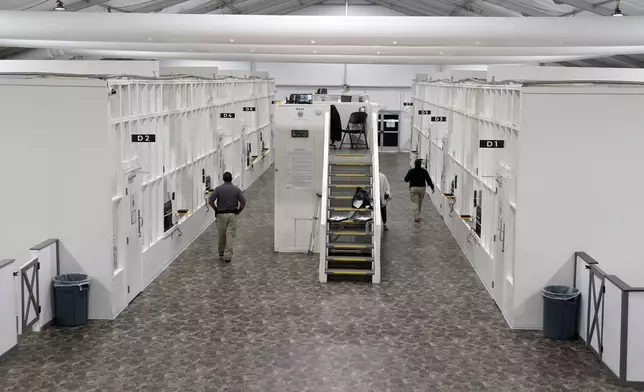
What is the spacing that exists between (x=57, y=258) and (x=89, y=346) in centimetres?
160

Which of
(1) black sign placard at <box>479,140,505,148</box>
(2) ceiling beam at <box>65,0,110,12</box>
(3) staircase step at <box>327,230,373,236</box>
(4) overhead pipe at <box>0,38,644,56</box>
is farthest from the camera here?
(2) ceiling beam at <box>65,0,110,12</box>

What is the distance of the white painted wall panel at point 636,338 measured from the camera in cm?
864

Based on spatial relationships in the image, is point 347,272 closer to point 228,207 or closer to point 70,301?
point 228,207

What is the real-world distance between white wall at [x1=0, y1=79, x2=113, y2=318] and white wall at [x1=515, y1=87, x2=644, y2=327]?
19.3 ft

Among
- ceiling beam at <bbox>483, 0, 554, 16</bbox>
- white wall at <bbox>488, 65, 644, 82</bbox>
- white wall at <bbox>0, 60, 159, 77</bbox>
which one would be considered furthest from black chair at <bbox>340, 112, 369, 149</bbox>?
ceiling beam at <bbox>483, 0, 554, 16</bbox>

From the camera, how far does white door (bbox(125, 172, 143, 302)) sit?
11711 millimetres

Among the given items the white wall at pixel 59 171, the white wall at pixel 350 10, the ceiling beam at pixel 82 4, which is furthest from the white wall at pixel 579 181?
the white wall at pixel 350 10

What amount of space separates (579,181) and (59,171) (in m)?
7.21

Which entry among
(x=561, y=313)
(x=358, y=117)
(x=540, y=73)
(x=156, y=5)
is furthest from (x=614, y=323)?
(x=156, y=5)

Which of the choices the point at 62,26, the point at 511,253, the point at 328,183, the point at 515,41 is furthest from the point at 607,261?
the point at 62,26

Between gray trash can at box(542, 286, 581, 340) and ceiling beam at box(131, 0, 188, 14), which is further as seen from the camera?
ceiling beam at box(131, 0, 188, 14)

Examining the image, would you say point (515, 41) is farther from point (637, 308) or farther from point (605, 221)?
point (637, 308)

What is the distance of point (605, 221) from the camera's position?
10547mm

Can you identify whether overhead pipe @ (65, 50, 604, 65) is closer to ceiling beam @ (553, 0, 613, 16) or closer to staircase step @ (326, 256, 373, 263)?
ceiling beam @ (553, 0, 613, 16)
